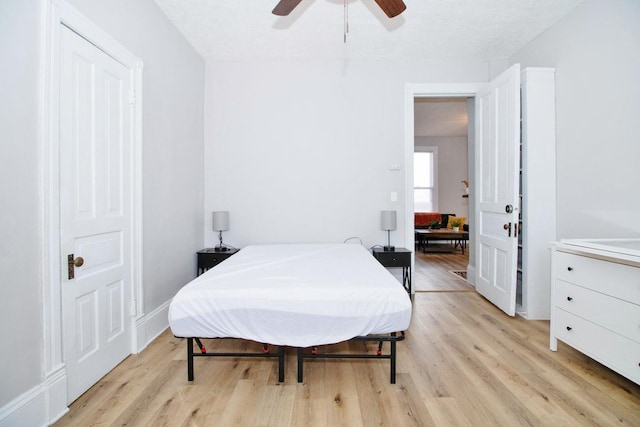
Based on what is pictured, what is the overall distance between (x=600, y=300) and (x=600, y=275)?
0.50 ft

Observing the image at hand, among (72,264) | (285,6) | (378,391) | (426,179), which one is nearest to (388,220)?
(378,391)

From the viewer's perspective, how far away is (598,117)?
2430 millimetres

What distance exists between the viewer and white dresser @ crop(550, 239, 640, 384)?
5.51 feet

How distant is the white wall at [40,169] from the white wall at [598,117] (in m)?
3.56

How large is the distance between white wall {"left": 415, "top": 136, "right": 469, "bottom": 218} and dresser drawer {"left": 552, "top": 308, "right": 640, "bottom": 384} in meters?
6.69

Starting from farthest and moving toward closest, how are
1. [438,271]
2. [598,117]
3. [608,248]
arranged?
[438,271] < [598,117] < [608,248]

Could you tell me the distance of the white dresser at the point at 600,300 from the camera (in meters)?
1.68

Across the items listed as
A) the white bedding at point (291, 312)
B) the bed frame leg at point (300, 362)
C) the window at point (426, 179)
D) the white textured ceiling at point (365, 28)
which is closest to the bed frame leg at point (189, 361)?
the white bedding at point (291, 312)

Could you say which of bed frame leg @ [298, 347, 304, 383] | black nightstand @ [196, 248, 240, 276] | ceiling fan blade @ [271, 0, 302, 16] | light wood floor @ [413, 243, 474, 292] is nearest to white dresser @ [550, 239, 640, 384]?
light wood floor @ [413, 243, 474, 292]

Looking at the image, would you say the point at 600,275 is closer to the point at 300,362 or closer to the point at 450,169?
the point at 300,362

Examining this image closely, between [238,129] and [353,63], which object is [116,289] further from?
[353,63]

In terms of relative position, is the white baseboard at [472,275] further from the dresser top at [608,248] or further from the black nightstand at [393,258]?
the dresser top at [608,248]

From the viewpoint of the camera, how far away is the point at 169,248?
276 cm

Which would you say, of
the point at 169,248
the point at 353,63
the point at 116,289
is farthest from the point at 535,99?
the point at 116,289
